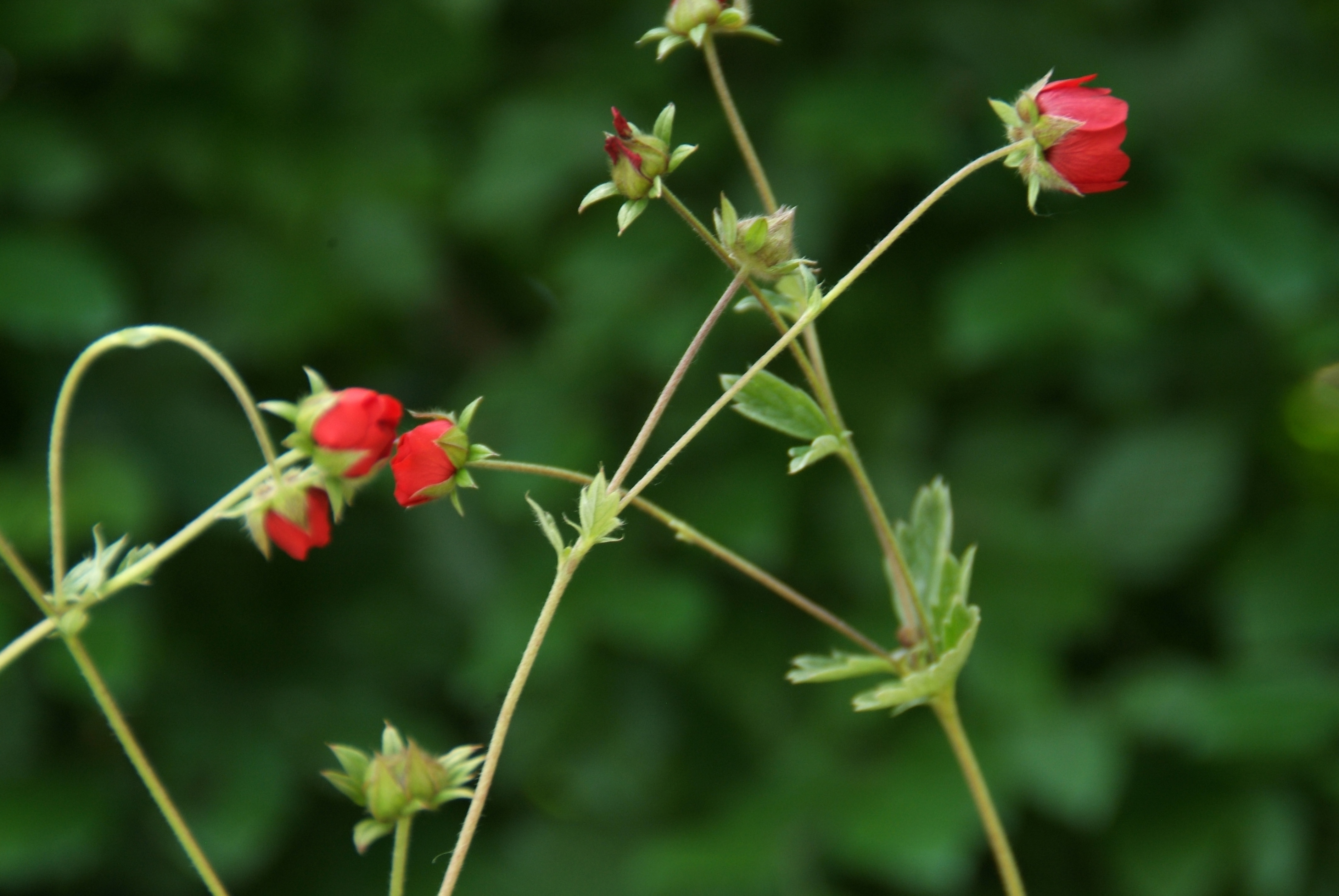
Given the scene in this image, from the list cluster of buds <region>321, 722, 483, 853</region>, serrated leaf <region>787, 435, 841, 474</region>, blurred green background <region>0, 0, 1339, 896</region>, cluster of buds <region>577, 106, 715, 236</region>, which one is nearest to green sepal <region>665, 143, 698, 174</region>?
cluster of buds <region>577, 106, 715, 236</region>

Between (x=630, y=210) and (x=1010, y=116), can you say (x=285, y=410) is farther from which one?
(x=1010, y=116)

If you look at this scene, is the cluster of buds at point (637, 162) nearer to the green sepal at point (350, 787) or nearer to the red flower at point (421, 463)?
the red flower at point (421, 463)

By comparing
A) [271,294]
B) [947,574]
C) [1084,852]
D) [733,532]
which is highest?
[947,574]

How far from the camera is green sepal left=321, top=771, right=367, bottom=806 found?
459 millimetres

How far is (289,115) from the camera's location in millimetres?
1393

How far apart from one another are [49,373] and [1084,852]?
127cm

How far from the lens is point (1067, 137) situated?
0.49 m

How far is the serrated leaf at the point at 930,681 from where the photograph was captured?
472 millimetres

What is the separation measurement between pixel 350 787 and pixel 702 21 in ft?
1.14

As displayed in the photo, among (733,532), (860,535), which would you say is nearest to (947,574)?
(733,532)

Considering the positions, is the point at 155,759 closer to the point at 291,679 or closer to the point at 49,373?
the point at 291,679

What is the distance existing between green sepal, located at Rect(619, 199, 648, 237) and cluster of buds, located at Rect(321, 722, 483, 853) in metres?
0.19

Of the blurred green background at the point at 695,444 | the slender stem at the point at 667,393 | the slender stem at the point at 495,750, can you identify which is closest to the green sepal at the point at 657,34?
the slender stem at the point at 667,393

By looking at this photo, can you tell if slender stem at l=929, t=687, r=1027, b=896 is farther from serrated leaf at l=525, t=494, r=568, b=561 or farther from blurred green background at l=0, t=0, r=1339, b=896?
blurred green background at l=0, t=0, r=1339, b=896
